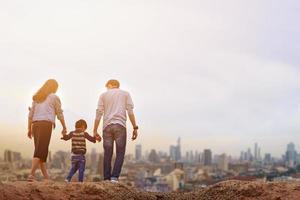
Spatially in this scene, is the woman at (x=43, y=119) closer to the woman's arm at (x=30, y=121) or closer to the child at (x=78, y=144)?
the woman's arm at (x=30, y=121)

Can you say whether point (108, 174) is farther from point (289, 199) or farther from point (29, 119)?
point (289, 199)

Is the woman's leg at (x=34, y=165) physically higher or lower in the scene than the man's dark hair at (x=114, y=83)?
lower

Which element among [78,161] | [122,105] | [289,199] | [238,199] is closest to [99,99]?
[122,105]

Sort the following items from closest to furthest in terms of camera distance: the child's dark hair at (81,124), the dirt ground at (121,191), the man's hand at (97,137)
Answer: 1. the dirt ground at (121,191)
2. the man's hand at (97,137)
3. the child's dark hair at (81,124)

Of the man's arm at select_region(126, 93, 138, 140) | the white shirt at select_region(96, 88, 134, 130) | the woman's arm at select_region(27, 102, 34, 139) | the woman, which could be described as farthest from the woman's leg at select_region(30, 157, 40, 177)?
the man's arm at select_region(126, 93, 138, 140)

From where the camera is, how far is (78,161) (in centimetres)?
1179

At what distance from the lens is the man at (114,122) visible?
1121 centimetres

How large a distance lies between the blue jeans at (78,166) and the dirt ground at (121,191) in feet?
3.51

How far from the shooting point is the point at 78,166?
39.0ft

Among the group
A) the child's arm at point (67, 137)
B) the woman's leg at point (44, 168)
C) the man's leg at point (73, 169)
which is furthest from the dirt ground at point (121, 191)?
the child's arm at point (67, 137)

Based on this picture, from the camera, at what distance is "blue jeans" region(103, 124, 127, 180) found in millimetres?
11190

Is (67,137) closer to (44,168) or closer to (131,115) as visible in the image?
(44,168)

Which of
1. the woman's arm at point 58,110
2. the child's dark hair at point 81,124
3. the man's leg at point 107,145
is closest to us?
the man's leg at point 107,145

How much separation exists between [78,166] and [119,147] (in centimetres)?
121
